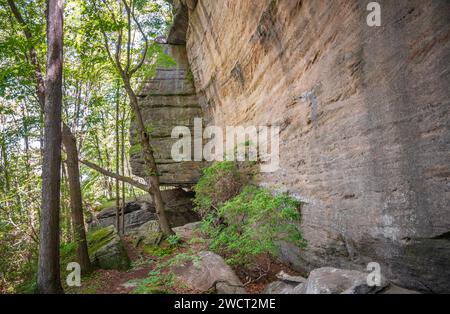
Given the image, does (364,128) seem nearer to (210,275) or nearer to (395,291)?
(395,291)

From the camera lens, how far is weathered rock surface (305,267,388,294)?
11.7ft

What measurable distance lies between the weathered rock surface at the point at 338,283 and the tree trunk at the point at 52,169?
5.52 m

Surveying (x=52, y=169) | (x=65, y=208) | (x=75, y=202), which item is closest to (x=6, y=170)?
(x=65, y=208)

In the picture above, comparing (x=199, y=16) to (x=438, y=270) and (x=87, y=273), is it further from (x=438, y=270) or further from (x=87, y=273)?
(x=438, y=270)

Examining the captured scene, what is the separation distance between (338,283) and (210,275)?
10.5 feet

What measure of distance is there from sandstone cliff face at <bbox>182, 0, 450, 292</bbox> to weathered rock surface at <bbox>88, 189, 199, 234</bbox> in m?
10.5

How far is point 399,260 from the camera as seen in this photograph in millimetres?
4062

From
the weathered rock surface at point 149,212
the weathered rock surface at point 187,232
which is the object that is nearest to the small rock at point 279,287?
the weathered rock surface at point 187,232

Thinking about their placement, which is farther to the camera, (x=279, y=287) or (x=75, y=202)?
(x=75, y=202)

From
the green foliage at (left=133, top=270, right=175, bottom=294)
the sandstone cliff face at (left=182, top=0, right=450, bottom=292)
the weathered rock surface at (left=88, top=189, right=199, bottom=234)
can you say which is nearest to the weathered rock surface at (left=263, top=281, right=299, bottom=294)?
the sandstone cliff face at (left=182, top=0, right=450, bottom=292)

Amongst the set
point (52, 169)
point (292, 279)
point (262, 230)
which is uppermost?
point (52, 169)

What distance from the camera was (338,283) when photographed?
150 inches

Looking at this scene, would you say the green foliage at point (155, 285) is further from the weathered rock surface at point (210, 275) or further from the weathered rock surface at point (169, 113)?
the weathered rock surface at point (169, 113)

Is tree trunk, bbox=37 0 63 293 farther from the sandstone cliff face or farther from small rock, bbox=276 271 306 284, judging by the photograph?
the sandstone cliff face
